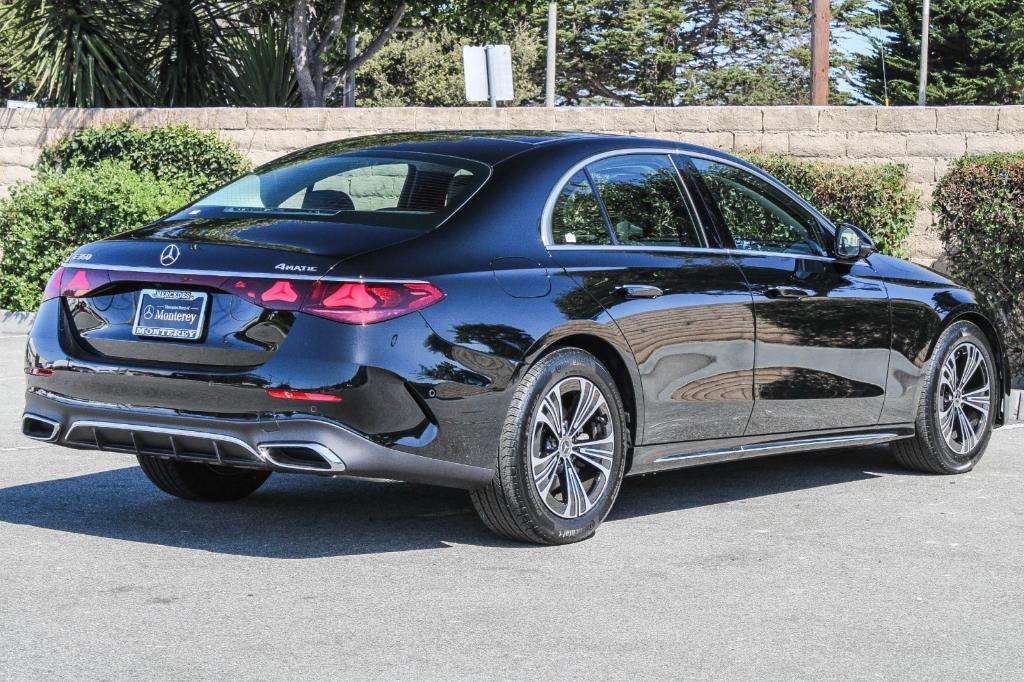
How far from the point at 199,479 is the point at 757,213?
9.05 ft

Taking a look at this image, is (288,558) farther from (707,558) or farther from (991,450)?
(991,450)

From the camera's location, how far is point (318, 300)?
18.2ft

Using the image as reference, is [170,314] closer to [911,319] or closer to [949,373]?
[911,319]

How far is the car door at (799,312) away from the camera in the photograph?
23.1ft

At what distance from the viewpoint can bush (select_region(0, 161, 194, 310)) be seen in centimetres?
1534

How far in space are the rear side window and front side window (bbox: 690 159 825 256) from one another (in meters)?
0.79

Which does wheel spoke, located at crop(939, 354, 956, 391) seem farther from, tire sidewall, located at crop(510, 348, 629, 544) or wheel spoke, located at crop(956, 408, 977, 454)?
tire sidewall, located at crop(510, 348, 629, 544)

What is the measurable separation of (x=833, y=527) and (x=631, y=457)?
3.19 feet

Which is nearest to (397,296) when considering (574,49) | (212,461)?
(212,461)

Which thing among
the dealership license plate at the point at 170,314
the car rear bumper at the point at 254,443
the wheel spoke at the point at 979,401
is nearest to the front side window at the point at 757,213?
the wheel spoke at the point at 979,401

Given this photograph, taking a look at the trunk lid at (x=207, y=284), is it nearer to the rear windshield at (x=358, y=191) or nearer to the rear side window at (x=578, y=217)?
the rear windshield at (x=358, y=191)

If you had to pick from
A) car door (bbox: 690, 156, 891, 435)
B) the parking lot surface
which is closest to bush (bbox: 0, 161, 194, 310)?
the parking lot surface

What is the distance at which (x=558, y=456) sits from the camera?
20.2ft

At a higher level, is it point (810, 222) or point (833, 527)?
point (810, 222)
